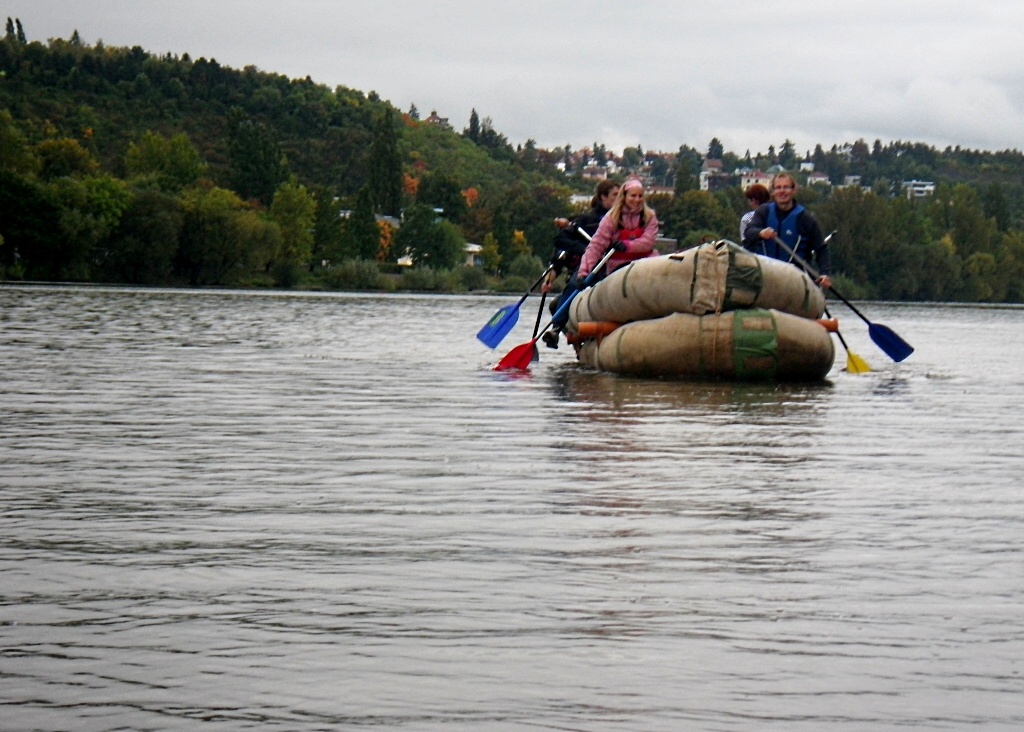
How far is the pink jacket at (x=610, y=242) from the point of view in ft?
58.6

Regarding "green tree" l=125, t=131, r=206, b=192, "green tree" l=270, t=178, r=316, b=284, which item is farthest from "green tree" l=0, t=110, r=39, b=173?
"green tree" l=125, t=131, r=206, b=192

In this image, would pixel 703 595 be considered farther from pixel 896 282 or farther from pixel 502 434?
pixel 896 282

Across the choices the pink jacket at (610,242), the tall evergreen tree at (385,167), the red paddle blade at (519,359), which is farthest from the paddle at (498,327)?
the tall evergreen tree at (385,167)

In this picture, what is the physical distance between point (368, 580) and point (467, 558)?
500 mm

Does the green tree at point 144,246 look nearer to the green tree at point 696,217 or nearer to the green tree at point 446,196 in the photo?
the green tree at point 696,217

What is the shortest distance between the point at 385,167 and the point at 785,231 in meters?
147

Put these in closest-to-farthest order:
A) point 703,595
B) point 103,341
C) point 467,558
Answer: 1. point 703,595
2. point 467,558
3. point 103,341

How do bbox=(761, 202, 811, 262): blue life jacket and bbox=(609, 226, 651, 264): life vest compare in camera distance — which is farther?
bbox=(761, 202, 811, 262): blue life jacket

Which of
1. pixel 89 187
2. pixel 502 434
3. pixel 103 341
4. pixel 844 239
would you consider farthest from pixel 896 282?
pixel 502 434

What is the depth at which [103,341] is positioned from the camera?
2211cm

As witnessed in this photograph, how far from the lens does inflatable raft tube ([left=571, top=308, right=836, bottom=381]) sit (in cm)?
1520

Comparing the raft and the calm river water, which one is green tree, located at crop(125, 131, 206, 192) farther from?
the calm river water

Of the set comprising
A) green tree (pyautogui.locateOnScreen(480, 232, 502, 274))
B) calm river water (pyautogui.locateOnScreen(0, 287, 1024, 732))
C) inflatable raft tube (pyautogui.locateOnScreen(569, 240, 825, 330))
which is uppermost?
green tree (pyautogui.locateOnScreen(480, 232, 502, 274))

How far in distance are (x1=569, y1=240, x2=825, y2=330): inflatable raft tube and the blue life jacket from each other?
206 centimetres
